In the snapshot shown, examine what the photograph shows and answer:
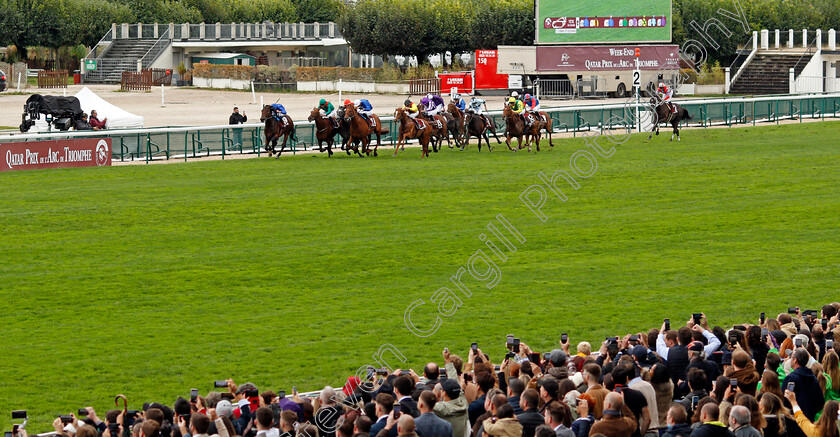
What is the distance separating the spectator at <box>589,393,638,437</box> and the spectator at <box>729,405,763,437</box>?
2.26 ft

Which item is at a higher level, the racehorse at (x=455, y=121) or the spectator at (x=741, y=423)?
the racehorse at (x=455, y=121)

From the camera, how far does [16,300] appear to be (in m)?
15.1

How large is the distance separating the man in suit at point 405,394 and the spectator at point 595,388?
124 centimetres

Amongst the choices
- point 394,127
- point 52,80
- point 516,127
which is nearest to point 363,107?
point 394,127

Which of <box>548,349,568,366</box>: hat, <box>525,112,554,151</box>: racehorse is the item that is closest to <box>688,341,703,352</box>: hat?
<box>548,349,568,366</box>: hat

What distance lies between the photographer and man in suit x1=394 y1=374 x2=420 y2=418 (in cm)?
810

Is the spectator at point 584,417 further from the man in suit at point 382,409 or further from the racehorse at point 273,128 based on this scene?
the racehorse at point 273,128

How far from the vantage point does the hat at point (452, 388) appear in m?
8.21

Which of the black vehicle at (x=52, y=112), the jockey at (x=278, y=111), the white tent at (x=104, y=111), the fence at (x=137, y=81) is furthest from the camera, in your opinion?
the fence at (x=137, y=81)

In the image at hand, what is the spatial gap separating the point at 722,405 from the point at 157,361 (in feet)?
22.2

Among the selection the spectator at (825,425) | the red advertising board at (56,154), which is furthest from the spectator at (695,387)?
the red advertising board at (56,154)

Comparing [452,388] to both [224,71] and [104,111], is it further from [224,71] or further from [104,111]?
[224,71]

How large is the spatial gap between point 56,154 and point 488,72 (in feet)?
108

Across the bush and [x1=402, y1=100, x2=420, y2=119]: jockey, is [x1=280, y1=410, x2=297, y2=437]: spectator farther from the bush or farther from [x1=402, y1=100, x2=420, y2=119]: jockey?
the bush
